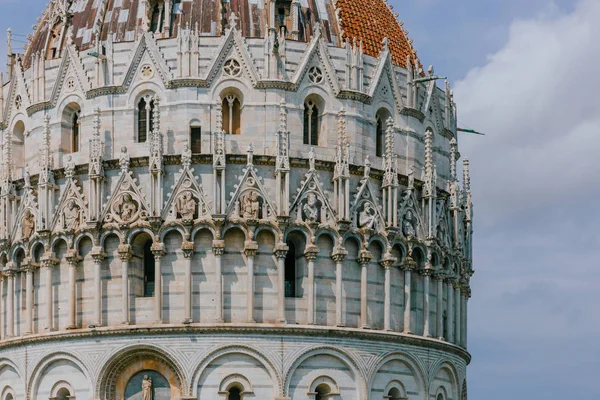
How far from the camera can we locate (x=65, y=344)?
5234 centimetres

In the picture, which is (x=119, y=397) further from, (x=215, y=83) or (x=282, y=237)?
(x=215, y=83)

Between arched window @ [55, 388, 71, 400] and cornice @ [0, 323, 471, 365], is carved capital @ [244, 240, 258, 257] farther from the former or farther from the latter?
arched window @ [55, 388, 71, 400]

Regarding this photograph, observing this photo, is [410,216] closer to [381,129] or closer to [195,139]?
[381,129]

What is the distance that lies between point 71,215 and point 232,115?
20.4 ft

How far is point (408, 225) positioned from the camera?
54344mm

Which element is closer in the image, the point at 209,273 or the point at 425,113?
the point at 209,273

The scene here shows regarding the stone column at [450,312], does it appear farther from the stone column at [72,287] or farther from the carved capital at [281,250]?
the stone column at [72,287]

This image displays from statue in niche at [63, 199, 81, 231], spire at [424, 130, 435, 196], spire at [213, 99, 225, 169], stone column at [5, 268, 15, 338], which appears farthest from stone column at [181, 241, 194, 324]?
spire at [424, 130, 435, 196]

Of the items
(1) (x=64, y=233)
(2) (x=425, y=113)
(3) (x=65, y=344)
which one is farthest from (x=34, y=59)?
(2) (x=425, y=113)

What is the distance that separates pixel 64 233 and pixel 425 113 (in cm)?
1340

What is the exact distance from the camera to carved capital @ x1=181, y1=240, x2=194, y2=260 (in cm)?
5116

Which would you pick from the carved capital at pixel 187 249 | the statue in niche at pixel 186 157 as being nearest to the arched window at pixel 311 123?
the statue in niche at pixel 186 157

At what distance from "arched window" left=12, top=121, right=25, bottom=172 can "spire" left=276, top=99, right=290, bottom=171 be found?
973 cm

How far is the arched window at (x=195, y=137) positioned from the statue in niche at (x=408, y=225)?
7423 mm
